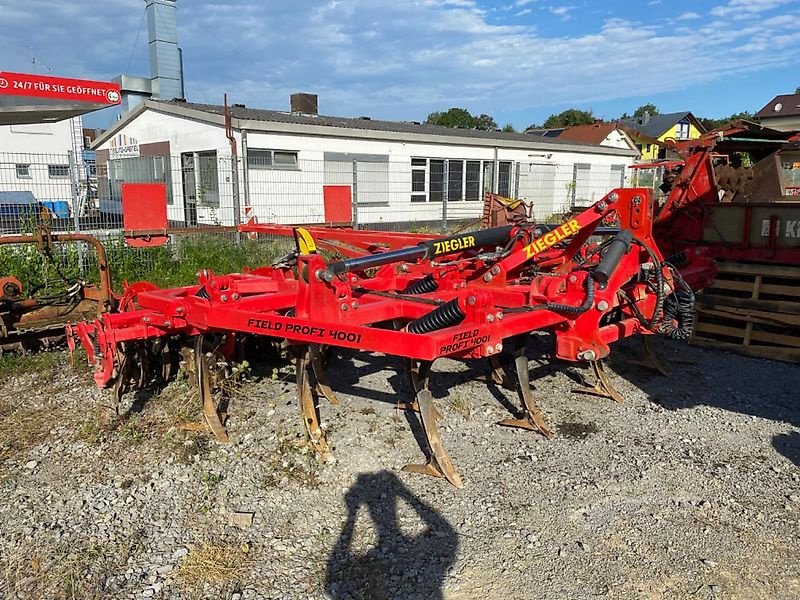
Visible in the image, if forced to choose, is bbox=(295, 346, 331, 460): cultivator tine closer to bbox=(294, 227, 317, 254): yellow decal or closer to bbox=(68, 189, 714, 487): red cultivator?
bbox=(68, 189, 714, 487): red cultivator

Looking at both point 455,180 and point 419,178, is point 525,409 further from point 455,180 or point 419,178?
point 455,180

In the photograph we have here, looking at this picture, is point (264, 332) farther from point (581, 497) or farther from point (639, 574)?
point (639, 574)

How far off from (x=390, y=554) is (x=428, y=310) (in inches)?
59.5

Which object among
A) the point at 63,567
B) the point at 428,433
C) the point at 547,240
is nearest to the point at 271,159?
the point at 547,240

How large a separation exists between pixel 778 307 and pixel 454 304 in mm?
4167

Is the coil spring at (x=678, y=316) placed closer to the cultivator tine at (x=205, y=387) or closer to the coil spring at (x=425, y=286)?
the coil spring at (x=425, y=286)

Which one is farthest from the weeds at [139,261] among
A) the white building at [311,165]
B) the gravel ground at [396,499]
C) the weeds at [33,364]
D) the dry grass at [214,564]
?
the dry grass at [214,564]

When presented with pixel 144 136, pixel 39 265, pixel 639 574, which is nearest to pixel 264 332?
pixel 639 574

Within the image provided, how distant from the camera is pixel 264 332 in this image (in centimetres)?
368

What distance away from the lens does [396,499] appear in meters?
3.60

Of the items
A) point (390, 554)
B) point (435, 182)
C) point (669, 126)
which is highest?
point (669, 126)

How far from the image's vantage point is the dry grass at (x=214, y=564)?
2893 mm

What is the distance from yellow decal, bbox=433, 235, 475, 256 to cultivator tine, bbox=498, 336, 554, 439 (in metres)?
0.78

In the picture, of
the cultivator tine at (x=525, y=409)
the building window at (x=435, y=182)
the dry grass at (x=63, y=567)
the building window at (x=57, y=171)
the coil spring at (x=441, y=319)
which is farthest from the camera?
the building window at (x=435, y=182)
